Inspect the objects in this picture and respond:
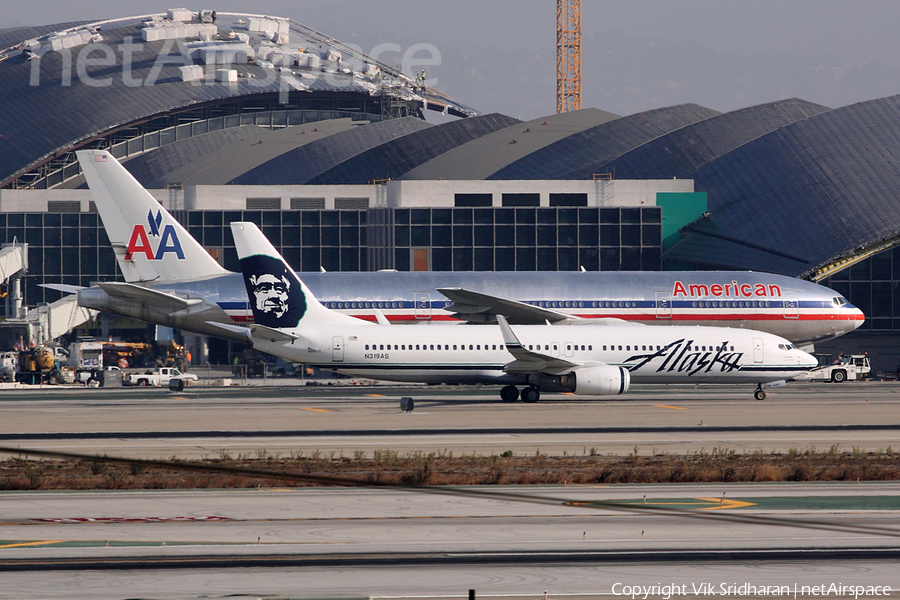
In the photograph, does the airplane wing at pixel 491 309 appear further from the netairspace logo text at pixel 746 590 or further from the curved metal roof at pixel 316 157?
the curved metal roof at pixel 316 157

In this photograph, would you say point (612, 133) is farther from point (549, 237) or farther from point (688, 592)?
point (688, 592)

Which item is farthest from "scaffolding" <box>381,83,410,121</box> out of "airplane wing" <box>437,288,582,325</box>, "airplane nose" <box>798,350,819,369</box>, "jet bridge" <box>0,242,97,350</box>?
"airplane nose" <box>798,350,819,369</box>

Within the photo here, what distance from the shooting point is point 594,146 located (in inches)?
4648

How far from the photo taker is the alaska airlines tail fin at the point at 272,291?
49.3 m

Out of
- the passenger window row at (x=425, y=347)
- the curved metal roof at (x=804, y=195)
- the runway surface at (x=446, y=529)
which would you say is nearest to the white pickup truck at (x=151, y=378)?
the passenger window row at (x=425, y=347)

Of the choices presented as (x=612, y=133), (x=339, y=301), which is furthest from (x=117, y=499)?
(x=612, y=133)

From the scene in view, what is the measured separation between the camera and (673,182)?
98625mm

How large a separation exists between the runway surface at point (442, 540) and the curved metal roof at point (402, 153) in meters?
100

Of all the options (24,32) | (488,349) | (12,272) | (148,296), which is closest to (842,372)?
(488,349)

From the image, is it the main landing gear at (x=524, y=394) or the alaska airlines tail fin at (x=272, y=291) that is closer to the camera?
the alaska airlines tail fin at (x=272, y=291)

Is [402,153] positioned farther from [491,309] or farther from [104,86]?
[491,309]

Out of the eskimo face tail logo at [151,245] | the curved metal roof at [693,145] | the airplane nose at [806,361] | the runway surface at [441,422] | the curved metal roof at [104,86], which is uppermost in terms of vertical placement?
the curved metal roof at [104,86]

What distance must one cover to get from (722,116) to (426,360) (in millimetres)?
79388

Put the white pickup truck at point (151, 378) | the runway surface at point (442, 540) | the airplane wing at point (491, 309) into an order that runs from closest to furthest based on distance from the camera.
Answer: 1. the runway surface at point (442, 540)
2. the airplane wing at point (491, 309)
3. the white pickup truck at point (151, 378)
